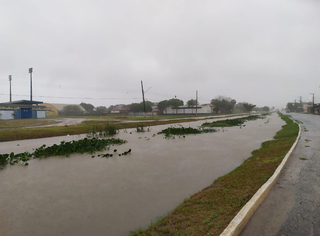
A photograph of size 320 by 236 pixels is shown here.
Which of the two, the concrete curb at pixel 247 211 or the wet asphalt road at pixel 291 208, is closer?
the concrete curb at pixel 247 211

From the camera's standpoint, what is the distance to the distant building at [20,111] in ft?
117

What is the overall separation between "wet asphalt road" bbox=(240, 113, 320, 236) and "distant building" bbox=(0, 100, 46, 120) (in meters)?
42.9

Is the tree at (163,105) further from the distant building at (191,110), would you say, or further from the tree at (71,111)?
the tree at (71,111)

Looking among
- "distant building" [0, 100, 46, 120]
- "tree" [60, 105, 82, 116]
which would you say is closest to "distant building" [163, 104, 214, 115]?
"tree" [60, 105, 82, 116]

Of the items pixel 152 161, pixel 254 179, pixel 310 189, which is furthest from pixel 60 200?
pixel 310 189

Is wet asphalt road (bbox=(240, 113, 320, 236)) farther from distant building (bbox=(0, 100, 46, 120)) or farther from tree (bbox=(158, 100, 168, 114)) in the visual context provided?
tree (bbox=(158, 100, 168, 114))

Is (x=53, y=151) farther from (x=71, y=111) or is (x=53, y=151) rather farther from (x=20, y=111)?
(x=71, y=111)

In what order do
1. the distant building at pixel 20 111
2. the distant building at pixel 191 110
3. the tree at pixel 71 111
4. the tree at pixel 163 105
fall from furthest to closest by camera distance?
the tree at pixel 163 105 → the distant building at pixel 191 110 → the tree at pixel 71 111 → the distant building at pixel 20 111

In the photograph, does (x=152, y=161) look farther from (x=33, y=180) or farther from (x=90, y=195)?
(x=33, y=180)

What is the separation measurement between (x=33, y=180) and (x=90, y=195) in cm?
266

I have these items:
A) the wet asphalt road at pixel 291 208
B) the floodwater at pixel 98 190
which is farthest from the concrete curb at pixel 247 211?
the floodwater at pixel 98 190

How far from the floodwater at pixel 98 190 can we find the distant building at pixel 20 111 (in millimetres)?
35178

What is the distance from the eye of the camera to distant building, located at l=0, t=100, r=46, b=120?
35656mm

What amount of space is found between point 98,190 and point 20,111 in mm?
42479
